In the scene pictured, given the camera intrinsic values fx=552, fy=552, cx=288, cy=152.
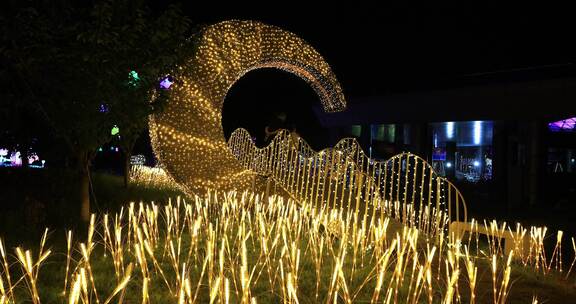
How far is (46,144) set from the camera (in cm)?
1234

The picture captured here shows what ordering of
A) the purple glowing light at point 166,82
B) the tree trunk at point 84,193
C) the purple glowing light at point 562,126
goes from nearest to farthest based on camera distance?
the tree trunk at point 84,193 < the purple glowing light at point 166,82 < the purple glowing light at point 562,126

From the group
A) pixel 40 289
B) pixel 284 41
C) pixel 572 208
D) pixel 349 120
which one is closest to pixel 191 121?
pixel 284 41

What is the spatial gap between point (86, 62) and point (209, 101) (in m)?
2.02

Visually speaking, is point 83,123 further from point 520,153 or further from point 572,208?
point 520,153

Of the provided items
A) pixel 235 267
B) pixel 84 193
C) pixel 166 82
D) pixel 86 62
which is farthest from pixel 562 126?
pixel 235 267

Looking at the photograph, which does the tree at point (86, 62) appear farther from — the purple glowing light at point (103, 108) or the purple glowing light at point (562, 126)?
the purple glowing light at point (562, 126)

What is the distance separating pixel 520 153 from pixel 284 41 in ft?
37.9

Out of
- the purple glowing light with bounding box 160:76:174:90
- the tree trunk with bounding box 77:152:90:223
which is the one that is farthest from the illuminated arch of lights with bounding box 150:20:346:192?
the tree trunk with bounding box 77:152:90:223

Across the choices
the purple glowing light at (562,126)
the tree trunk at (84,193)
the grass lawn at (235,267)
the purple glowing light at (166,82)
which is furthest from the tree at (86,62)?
the purple glowing light at (562,126)

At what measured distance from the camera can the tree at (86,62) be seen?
25.1ft

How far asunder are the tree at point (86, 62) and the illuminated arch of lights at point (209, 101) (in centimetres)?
41

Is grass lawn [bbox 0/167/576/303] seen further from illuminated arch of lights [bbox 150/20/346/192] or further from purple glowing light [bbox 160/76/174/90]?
purple glowing light [bbox 160/76/174/90]

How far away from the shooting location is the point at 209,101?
899cm

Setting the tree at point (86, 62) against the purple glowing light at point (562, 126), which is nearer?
the tree at point (86, 62)
